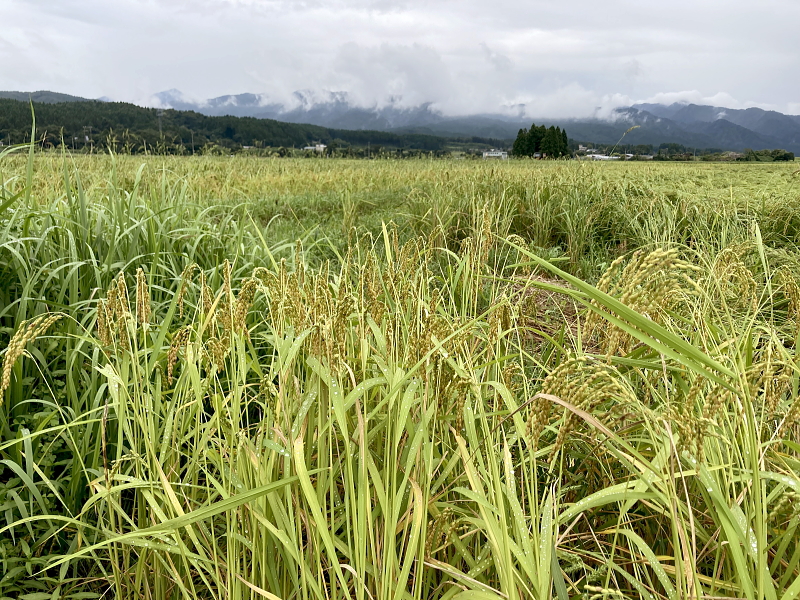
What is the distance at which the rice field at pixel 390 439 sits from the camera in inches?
36.9

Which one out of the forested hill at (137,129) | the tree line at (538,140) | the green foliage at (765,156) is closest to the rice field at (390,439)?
the forested hill at (137,129)

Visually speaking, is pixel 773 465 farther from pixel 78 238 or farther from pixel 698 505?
pixel 78 238

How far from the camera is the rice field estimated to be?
3.07 ft

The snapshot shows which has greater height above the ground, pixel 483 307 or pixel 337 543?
pixel 483 307

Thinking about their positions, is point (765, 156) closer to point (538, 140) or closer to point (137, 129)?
point (538, 140)

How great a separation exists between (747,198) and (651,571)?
4931 mm

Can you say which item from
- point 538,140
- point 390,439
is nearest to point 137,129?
point 390,439

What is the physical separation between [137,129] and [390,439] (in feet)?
76.9

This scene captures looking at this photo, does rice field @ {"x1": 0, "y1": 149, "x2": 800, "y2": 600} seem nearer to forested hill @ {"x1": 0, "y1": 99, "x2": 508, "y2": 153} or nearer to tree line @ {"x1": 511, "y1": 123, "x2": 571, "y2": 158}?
forested hill @ {"x1": 0, "y1": 99, "x2": 508, "y2": 153}

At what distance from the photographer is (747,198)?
487cm

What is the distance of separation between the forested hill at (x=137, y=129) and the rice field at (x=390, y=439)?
1947 millimetres

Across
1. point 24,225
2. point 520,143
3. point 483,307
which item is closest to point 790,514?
point 483,307

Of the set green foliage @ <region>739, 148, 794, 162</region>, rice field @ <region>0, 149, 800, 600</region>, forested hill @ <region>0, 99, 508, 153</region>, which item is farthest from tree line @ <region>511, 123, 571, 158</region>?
rice field @ <region>0, 149, 800, 600</region>

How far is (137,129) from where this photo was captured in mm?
20406
